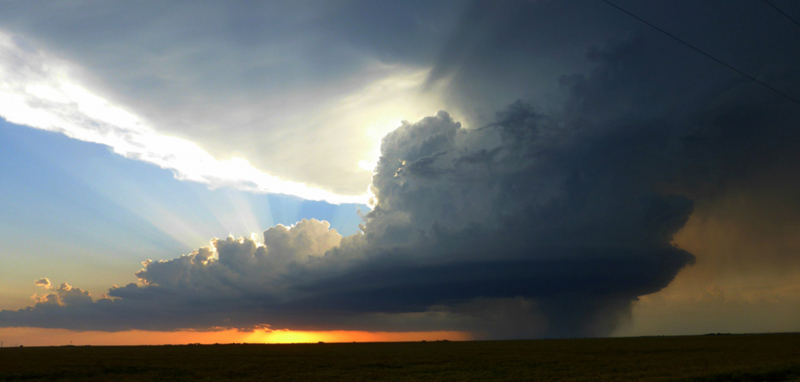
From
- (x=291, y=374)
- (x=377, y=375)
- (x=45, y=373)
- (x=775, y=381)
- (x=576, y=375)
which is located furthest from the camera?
(x=45, y=373)

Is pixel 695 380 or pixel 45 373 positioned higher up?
pixel 695 380

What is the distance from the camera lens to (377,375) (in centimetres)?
6531

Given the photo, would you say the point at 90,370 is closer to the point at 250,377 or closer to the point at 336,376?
the point at 250,377

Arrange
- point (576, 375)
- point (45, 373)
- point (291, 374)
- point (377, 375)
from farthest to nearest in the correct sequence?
point (45, 373), point (291, 374), point (377, 375), point (576, 375)

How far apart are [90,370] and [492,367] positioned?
75.8 metres

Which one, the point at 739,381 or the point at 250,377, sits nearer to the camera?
the point at 739,381

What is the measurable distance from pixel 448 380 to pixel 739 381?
33.4m

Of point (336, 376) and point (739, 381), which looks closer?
point (739, 381)

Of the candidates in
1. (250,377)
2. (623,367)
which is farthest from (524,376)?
(250,377)

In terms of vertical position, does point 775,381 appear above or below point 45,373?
above

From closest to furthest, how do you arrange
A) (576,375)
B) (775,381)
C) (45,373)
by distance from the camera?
(775,381) < (576,375) < (45,373)

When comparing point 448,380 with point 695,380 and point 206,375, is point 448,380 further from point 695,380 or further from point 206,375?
point 206,375

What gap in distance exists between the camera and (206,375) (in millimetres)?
71875

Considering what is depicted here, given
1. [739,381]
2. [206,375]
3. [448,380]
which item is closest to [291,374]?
[206,375]
